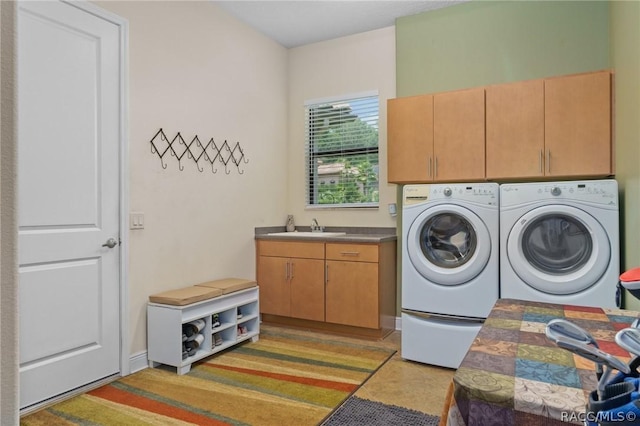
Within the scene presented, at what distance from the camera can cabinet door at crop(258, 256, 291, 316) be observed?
3.79 metres

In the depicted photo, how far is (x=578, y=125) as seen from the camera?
8.93 ft

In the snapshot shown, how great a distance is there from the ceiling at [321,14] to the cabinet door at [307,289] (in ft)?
7.61

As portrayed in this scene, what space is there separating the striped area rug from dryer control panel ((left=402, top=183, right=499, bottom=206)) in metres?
1.27

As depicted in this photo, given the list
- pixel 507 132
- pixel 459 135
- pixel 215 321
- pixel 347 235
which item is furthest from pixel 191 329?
pixel 507 132

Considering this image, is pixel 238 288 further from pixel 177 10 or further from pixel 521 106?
pixel 521 106

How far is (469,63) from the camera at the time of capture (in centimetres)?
349

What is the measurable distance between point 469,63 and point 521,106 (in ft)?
2.70

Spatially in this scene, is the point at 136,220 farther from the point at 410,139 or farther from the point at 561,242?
the point at 561,242

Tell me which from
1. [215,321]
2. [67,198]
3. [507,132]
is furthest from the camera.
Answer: [215,321]

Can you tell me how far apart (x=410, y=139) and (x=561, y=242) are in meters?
1.38

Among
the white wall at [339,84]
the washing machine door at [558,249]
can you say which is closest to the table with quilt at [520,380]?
the washing machine door at [558,249]

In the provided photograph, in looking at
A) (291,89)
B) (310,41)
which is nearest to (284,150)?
(291,89)

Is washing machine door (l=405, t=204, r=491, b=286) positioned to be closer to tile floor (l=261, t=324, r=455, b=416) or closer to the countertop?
the countertop

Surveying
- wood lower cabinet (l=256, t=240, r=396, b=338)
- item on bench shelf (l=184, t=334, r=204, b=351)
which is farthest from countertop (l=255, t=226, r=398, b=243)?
item on bench shelf (l=184, t=334, r=204, b=351)
